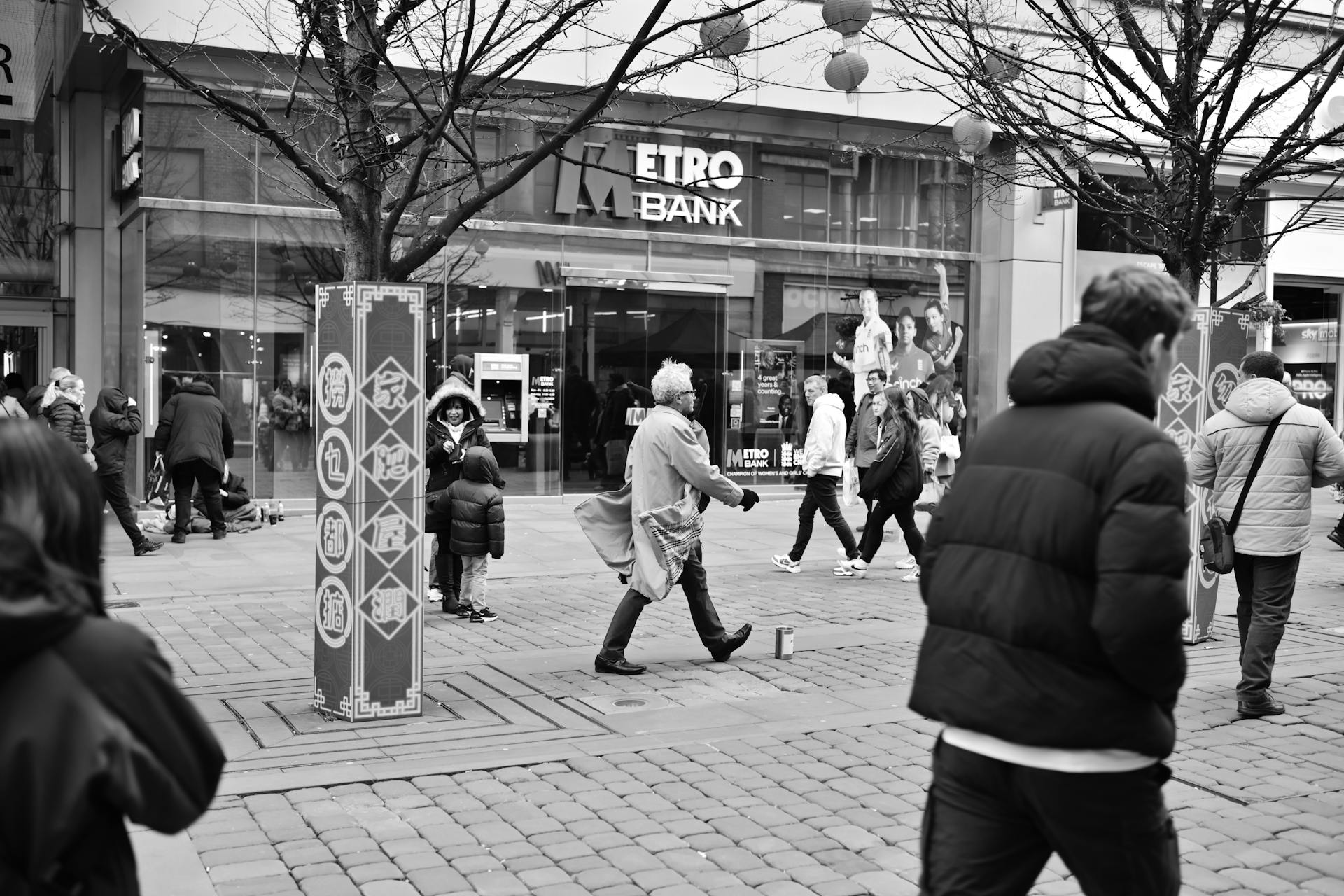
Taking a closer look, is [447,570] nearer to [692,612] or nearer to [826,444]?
[692,612]

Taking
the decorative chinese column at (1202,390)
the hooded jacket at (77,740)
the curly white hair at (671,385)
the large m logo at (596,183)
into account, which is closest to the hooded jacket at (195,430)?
the large m logo at (596,183)

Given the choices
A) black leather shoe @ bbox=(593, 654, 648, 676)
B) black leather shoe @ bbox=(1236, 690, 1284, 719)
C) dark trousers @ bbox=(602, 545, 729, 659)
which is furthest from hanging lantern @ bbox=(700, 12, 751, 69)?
black leather shoe @ bbox=(1236, 690, 1284, 719)

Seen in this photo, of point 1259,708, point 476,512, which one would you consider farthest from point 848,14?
point 1259,708

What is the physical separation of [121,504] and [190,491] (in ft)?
3.21

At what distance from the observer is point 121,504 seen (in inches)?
527

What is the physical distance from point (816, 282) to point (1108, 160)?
5.33 m

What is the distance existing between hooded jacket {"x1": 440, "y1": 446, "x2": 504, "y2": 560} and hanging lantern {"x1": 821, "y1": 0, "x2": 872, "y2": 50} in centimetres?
478

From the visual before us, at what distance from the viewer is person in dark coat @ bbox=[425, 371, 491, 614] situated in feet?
32.9

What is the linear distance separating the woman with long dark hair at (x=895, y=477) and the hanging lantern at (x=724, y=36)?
3396 mm

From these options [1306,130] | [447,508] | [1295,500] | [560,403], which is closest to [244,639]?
[447,508]

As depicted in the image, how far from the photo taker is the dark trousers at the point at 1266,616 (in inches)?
271

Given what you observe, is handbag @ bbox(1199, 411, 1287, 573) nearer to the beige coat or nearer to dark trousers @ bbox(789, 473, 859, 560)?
the beige coat

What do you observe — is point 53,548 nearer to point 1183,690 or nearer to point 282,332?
point 1183,690

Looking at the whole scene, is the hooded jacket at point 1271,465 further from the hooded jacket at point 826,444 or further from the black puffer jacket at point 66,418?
the black puffer jacket at point 66,418
